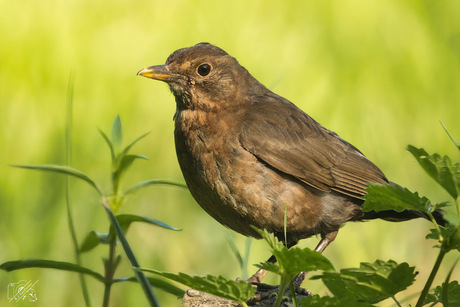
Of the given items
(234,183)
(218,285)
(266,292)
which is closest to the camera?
(218,285)

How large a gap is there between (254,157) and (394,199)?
198cm

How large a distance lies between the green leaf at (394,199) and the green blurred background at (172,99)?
255 centimetres

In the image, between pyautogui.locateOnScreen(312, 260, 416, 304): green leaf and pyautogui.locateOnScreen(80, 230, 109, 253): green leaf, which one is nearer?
pyautogui.locateOnScreen(312, 260, 416, 304): green leaf

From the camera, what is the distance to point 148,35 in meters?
→ 7.31

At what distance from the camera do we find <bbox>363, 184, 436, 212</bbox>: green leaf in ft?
7.63

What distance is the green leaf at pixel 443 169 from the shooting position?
7.47ft

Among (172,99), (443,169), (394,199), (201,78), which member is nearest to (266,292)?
(201,78)

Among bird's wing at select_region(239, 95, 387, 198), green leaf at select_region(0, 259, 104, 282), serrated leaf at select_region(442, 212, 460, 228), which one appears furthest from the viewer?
bird's wing at select_region(239, 95, 387, 198)

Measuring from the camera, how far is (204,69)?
4.62 m

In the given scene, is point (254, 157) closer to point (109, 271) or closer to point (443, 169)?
point (109, 271)

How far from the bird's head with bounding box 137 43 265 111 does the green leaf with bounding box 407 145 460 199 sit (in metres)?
2.33

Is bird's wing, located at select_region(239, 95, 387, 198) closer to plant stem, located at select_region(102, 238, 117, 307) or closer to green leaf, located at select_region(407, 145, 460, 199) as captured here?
plant stem, located at select_region(102, 238, 117, 307)

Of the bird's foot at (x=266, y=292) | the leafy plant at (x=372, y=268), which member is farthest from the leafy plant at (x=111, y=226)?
the leafy plant at (x=372, y=268)

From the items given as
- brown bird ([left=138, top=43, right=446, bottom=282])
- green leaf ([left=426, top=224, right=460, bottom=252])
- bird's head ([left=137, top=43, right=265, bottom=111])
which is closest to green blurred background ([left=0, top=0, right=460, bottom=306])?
brown bird ([left=138, top=43, right=446, bottom=282])
